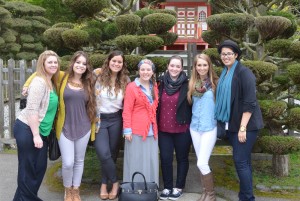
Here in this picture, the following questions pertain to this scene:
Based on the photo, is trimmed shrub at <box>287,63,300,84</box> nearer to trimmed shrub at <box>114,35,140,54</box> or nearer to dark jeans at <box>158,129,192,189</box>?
dark jeans at <box>158,129,192,189</box>

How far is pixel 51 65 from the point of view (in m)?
4.26

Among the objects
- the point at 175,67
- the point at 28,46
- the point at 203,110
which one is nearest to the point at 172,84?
the point at 175,67

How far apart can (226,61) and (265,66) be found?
32.6 inches

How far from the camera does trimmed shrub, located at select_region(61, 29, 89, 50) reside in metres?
5.75

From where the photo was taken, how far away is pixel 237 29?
18.3ft

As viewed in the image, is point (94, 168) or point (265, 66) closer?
point (265, 66)

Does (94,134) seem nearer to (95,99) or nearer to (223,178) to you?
(95,99)

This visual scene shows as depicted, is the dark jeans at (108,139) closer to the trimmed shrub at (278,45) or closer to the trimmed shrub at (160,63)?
the trimmed shrub at (160,63)

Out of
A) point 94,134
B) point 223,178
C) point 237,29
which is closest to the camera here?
point 94,134

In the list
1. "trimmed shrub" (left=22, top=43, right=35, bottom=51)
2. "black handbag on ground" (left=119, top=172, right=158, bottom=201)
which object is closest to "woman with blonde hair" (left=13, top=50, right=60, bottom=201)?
"black handbag on ground" (left=119, top=172, right=158, bottom=201)

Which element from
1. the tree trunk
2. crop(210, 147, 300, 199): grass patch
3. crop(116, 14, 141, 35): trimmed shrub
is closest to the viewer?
crop(210, 147, 300, 199): grass patch

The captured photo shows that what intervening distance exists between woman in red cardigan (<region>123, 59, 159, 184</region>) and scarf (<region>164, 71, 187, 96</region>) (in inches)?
5.5

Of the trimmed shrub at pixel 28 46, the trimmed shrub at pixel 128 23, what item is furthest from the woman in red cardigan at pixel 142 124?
→ the trimmed shrub at pixel 28 46

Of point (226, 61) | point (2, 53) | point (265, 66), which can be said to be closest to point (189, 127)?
point (226, 61)
